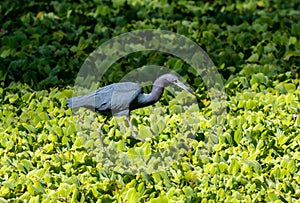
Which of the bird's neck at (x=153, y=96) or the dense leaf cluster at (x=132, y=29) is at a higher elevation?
the bird's neck at (x=153, y=96)

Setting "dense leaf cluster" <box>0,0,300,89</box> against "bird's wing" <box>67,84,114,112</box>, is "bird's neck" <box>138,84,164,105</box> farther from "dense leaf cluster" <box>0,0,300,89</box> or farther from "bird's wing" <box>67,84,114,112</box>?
"dense leaf cluster" <box>0,0,300,89</box>

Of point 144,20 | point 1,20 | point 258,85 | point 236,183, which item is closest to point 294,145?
point 236,183

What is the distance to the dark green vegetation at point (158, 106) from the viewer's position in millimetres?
4301

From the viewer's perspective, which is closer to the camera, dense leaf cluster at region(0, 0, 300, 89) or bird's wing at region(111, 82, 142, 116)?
bird's wing at region(111, 82, 142, 116)

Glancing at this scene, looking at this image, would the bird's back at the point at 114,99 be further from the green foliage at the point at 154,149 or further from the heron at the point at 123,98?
the green foliage at the point at 154,149

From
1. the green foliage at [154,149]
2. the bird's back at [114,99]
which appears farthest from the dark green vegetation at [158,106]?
the bird's back at [114,99]

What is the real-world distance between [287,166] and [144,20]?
3.28 metres

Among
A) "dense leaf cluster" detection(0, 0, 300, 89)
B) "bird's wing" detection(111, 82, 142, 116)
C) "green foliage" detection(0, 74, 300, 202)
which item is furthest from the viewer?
"dense leaf cluster" detection(0, 0, 300, 89)

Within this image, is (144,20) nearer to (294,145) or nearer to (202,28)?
(202,28)

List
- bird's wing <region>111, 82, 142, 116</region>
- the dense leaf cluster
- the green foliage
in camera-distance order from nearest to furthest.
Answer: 1. the green foliage
2. bird's wing <region>111, 82, 142, 116</region>
3. the dense leaf cluster

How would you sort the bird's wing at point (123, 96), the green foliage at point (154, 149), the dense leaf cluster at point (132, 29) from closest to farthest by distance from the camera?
the green foliage at point (154, 149)
the bird's wing at point (123, 96)
the dense leaf cluster at point (132, 29)

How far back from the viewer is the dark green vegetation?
4.30 metres

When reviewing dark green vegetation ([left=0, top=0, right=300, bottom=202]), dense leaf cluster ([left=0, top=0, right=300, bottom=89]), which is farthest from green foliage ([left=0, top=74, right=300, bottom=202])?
dense leaf cluster ([left=0, top=0, right=300, bottom=89])

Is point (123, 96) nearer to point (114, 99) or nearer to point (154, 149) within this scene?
point (114, 99)
